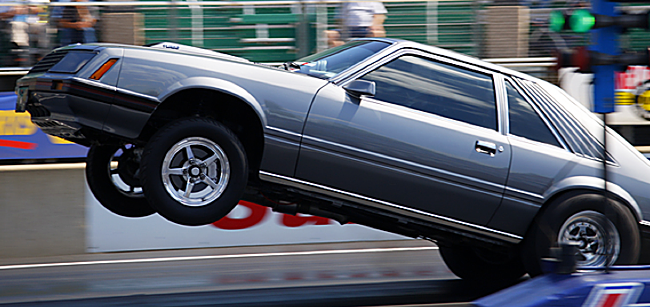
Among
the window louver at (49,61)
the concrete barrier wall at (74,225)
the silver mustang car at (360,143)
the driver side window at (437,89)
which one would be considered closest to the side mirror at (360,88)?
the silver mustang car at (360,143)

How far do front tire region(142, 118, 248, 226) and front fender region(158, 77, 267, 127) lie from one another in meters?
0.22

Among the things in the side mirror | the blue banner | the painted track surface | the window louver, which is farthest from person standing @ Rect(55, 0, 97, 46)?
the side mirror

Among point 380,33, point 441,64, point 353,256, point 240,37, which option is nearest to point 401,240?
point 353,256

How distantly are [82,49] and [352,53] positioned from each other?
186 cm

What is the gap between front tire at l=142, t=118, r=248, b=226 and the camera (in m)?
4.62

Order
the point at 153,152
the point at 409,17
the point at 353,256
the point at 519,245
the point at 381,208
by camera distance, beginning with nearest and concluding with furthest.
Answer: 1. the point at 153,152
2. the point at 381,208
3. the point at 519,245
4. the point at 353,256
5. the point at 409,17

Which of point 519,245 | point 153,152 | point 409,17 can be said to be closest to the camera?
point 153,152

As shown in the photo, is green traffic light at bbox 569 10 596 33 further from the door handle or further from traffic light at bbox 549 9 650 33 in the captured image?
the door handle

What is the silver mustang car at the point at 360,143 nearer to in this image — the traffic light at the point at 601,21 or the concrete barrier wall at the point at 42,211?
the traffic light at the point at 601,21

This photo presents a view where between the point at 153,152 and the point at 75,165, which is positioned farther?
the point at 75,165

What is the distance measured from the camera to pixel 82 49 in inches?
188

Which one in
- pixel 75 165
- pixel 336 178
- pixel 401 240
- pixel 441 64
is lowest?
pixel 401 240

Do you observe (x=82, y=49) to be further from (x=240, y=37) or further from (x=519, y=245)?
(x=240, y=37)

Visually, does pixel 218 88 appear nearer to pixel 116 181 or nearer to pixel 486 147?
pixel 116 181
